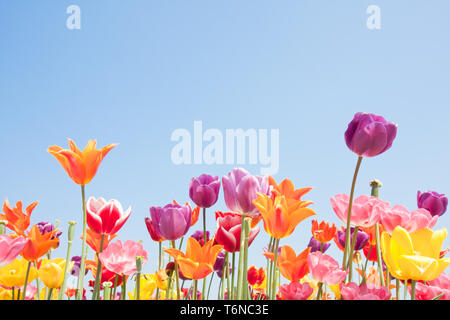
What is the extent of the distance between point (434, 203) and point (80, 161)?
62.0 inches

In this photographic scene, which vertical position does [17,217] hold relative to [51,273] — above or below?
above

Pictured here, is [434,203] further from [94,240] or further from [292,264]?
[94,240]

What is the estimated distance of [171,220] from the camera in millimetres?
1539

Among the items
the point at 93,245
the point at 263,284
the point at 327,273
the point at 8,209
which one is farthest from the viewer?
the point at 263,284

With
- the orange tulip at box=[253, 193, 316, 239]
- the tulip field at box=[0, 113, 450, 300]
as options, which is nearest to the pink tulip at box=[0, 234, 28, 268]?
the tulip field at box=[0, 113, 450, 300]

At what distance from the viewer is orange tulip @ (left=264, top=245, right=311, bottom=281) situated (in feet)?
4.68

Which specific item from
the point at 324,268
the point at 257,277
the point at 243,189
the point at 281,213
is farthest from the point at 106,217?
the point at 257,277

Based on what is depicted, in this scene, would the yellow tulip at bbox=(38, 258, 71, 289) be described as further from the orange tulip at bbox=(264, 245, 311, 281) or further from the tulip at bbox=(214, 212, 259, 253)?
the orange tulip at bbox=(264, 245, 311, 281)

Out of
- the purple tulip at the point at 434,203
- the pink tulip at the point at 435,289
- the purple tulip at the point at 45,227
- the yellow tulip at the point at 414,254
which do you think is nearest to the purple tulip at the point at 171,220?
the yellow tulip at the point at 414,254

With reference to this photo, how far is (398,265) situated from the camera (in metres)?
1.20
